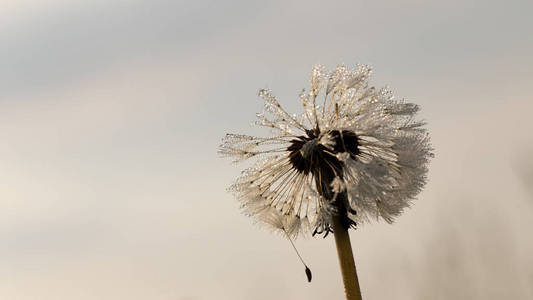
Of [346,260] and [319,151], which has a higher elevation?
[319,151]

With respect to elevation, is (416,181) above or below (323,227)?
above

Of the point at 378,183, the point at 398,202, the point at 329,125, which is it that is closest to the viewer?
the point at 378,183

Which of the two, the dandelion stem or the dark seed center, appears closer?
the dandelion stem

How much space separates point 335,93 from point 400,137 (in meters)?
2.41

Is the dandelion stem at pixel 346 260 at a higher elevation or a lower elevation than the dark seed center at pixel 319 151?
lower

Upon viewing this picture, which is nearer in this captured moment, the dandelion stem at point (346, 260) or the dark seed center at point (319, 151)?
the dandelion stem at point (346, 260)

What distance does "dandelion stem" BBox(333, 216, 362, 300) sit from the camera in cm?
1956

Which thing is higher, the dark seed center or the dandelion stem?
the dark seed center

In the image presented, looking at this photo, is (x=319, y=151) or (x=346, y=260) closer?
(x=346, y=260)

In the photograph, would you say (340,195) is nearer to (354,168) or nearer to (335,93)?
(354,168)

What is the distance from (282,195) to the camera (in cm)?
2238

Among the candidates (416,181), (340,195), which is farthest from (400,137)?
(340,195)

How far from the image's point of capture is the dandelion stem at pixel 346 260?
64.2ft

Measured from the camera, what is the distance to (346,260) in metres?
19.8
